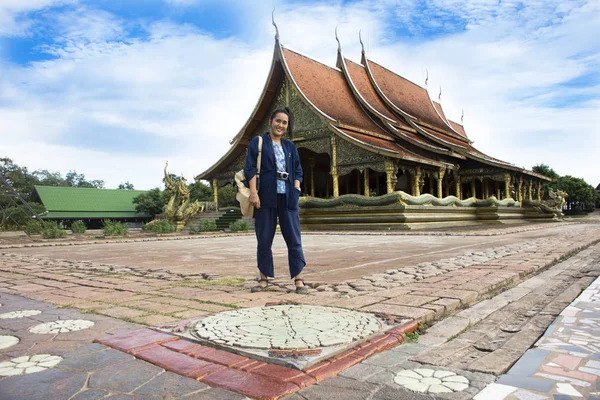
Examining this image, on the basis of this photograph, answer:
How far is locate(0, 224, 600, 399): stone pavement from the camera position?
1528 mm

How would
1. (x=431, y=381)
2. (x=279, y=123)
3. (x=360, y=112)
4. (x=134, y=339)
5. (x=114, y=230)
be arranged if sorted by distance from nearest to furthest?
1. (x=431, y=381)
2. (x=134, y=339)
3. (x=279, y=123)
4. (x=114, y=230)
5. (x=360, y=112)

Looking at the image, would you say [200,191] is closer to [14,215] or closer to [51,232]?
[14,215]

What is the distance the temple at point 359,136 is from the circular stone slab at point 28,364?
491 inches

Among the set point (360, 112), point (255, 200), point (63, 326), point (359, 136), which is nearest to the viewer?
point (63, 326)

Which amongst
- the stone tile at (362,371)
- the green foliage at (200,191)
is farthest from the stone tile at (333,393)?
the green foliage at (200,191)

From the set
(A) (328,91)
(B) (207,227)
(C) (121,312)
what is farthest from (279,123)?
(A) (328,91)

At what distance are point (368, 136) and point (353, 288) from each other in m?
14.6

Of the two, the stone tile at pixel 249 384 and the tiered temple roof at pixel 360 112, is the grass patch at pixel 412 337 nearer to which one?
the stone tile at pixel 249 384

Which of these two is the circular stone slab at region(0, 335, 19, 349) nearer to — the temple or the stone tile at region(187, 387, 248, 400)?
the stone tile at region(187, 387, 248, 400)

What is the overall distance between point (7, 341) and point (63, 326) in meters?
0.27

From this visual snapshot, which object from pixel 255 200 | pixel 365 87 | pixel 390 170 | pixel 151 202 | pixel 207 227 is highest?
pixel 365 87

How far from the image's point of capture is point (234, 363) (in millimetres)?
1663

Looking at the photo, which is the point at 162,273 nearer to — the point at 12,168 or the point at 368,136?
the point at 368,136

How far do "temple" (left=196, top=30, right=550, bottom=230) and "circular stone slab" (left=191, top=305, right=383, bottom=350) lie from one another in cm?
1165
